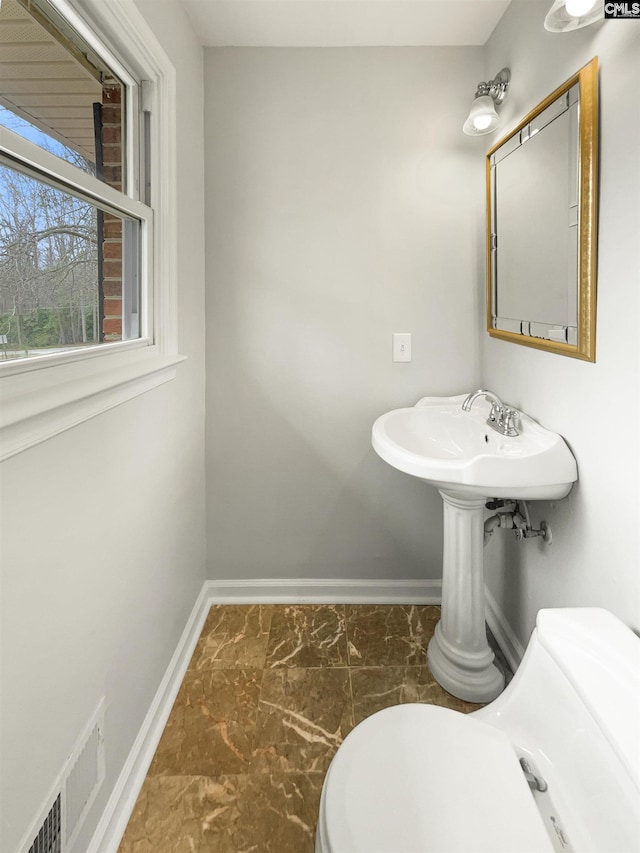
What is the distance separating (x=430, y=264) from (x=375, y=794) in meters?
1.79

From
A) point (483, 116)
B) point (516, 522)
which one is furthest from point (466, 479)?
point (483, 116)

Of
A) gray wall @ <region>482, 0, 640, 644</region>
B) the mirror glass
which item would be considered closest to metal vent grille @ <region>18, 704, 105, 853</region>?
gray wall @ <region>482, 0, 640, 644</region>

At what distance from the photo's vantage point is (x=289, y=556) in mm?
2170

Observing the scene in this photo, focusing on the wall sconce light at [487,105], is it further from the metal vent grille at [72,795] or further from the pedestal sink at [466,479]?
the metal vent grille at [72,795]

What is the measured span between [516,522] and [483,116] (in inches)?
54.9

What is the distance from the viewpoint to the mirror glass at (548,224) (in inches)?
47.1

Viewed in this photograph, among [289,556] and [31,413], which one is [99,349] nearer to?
[31,413]

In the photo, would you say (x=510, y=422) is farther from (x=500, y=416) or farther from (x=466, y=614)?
(x=466, y=614)

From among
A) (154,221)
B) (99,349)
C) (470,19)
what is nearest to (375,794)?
(99,349)

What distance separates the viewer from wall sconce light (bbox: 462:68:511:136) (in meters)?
1.66

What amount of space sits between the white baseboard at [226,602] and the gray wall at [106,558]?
0.05 metres

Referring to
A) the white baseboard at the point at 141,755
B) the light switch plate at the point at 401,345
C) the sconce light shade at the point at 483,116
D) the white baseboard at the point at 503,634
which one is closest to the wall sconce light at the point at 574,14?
the sconce light shade at the point at 483,116

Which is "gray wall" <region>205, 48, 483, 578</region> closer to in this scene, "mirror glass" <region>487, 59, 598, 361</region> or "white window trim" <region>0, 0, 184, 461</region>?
"mirror glass" <region>487, 59, 598, 361</region>

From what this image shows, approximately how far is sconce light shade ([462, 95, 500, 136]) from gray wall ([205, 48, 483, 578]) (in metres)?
0.24
